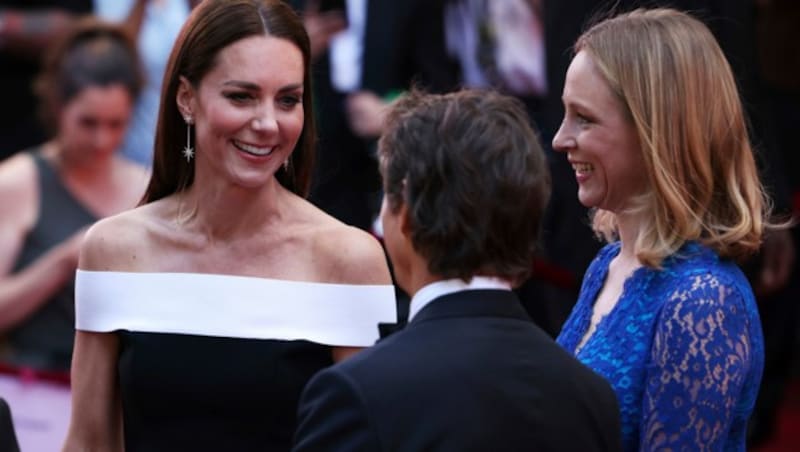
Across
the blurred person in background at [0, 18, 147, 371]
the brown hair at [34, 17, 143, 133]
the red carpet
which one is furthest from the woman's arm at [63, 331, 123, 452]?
the red carpet

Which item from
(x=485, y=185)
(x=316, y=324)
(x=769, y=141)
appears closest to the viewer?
(x=485, y=185)

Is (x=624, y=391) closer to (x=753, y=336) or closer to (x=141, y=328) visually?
(x=753, y=336)

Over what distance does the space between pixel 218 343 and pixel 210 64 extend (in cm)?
56

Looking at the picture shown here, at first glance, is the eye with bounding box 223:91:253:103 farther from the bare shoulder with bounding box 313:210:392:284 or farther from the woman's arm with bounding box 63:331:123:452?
the woman's arm with bounding box 63:331:123:452

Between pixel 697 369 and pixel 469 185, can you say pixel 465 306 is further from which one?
pixel 697 369

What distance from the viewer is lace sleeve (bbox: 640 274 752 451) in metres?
2.75

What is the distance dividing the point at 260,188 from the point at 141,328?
1.24 ft

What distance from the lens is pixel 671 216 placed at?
291 cm

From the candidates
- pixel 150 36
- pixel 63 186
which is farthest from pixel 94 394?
pixel 150 36

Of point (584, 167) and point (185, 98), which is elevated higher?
point (185, 98)

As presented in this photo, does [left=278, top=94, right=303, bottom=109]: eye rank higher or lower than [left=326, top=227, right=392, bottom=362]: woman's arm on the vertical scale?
higher

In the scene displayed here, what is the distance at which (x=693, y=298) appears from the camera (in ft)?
9.16

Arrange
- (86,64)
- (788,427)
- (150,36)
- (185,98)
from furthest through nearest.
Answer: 1. (788,427)
2. (150,36)
3. (86,64)
4. (185,98)

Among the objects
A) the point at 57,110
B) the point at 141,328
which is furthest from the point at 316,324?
the point at 57,110
